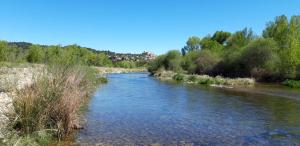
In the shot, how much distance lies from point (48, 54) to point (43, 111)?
33.1ft

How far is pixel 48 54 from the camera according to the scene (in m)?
21.2

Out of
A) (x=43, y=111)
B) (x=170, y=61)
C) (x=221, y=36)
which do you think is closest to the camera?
(x=43, y=111)

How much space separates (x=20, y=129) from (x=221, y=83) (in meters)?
43.1

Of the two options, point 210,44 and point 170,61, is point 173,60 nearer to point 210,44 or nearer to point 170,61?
point 170,61

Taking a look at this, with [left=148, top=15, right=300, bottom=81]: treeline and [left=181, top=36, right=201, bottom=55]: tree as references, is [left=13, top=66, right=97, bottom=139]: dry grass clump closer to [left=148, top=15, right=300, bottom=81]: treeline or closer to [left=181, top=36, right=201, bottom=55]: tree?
[left=148, top=15, right=300, bottom=81]: treeline

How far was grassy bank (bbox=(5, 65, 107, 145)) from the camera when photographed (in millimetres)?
11398

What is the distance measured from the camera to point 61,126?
41.8ft

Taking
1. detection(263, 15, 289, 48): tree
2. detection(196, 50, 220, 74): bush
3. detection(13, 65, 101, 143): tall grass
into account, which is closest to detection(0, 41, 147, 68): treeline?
detection(13, 65, 101, 143): tall grass

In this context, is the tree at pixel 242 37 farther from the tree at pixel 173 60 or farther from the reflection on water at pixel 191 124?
the reflection on water at pixel 191 124

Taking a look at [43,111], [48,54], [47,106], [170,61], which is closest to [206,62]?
[170,61]

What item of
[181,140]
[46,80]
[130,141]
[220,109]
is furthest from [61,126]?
[220,109]

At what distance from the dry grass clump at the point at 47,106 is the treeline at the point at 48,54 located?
1.53 metres

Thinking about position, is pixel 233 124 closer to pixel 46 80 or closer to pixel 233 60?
pixel 46 80

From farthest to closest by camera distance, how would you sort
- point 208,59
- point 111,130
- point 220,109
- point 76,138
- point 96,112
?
point 208,59
point 220,109
point 96,112
point 111,130
point 76,138
